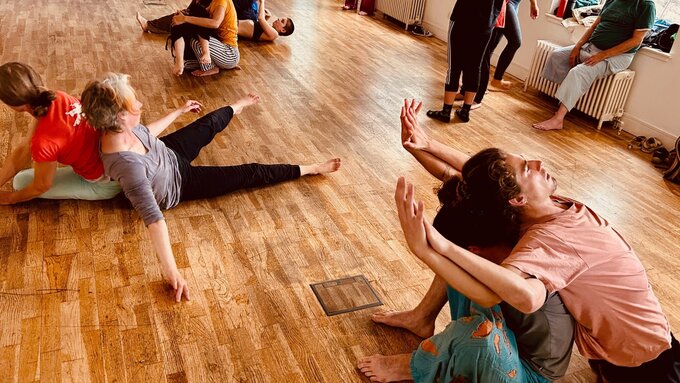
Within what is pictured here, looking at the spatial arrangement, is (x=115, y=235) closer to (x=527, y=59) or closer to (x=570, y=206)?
(x=570, y=206)

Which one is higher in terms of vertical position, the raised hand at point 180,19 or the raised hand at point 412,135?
the raised hand at point 412,135

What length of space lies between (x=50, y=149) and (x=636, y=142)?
3804 mm

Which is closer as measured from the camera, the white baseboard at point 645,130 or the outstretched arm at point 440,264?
the outstretched arm at point 440,264

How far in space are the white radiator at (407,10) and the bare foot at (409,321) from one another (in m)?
5.36

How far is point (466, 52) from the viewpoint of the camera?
4039 millimetres

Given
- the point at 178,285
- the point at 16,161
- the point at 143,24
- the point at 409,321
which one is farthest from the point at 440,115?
the point at 143,24

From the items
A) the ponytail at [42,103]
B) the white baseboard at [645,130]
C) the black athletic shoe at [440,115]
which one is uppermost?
the ponytail at [42,103]

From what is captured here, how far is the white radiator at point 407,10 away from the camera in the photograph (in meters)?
6.79

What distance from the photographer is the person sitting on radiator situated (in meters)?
4.07

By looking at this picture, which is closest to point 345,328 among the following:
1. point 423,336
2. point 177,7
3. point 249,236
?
point 423,336

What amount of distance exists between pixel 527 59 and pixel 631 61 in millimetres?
1160

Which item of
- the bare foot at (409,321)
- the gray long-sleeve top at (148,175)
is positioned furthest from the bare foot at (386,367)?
the gray long-sleeve top at (148,175)

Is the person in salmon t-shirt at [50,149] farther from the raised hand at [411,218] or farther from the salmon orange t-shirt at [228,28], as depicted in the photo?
the salmon orange t-shirt at [228,28]

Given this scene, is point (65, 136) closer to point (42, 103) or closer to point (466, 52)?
point (42, 103)
